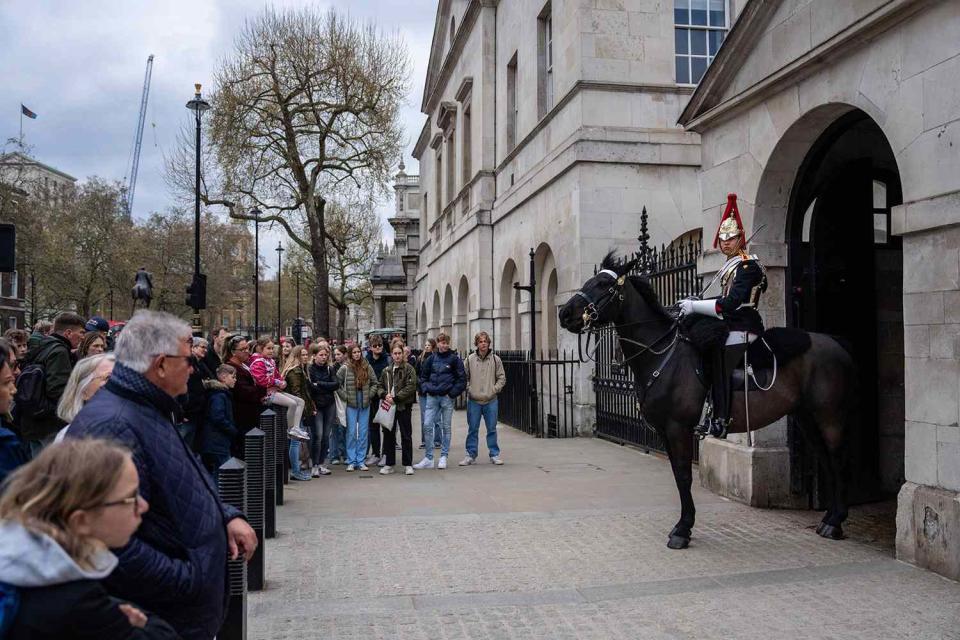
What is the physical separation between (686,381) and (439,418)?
19.3ft

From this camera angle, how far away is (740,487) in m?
8.92

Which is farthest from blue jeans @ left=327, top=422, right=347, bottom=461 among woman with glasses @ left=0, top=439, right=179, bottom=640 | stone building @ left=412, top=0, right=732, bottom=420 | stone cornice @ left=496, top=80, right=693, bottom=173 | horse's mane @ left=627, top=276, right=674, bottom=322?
woman with glasses @ left=0, top=439, right=179, bottom=640

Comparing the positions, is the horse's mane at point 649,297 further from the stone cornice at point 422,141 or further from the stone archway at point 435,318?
the stone cornice at point 422,141

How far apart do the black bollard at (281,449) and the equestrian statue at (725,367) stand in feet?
13.3

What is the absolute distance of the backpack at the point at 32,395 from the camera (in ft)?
23.0

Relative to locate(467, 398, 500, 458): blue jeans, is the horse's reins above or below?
above

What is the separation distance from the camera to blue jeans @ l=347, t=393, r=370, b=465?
39.8 ft

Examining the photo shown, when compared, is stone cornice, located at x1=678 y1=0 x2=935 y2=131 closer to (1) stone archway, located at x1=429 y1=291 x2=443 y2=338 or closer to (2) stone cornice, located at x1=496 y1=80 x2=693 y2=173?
(2) stone cornice, located at x1=496 y1=80 x2=693 y2=173

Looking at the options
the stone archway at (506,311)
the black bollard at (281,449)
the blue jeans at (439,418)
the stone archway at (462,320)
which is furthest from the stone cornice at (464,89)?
the black bollard at (281,449)

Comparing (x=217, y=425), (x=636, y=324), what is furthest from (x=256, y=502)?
(x=636, y=324)

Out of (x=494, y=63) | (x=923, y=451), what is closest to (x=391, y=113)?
(x=494, y=63)

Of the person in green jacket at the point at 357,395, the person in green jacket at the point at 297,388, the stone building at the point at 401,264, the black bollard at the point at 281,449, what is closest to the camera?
the black bollard at the point at 281,449

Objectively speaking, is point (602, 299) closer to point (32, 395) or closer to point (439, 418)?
point (32, 395)

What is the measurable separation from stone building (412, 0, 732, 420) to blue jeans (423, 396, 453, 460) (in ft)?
13.8
